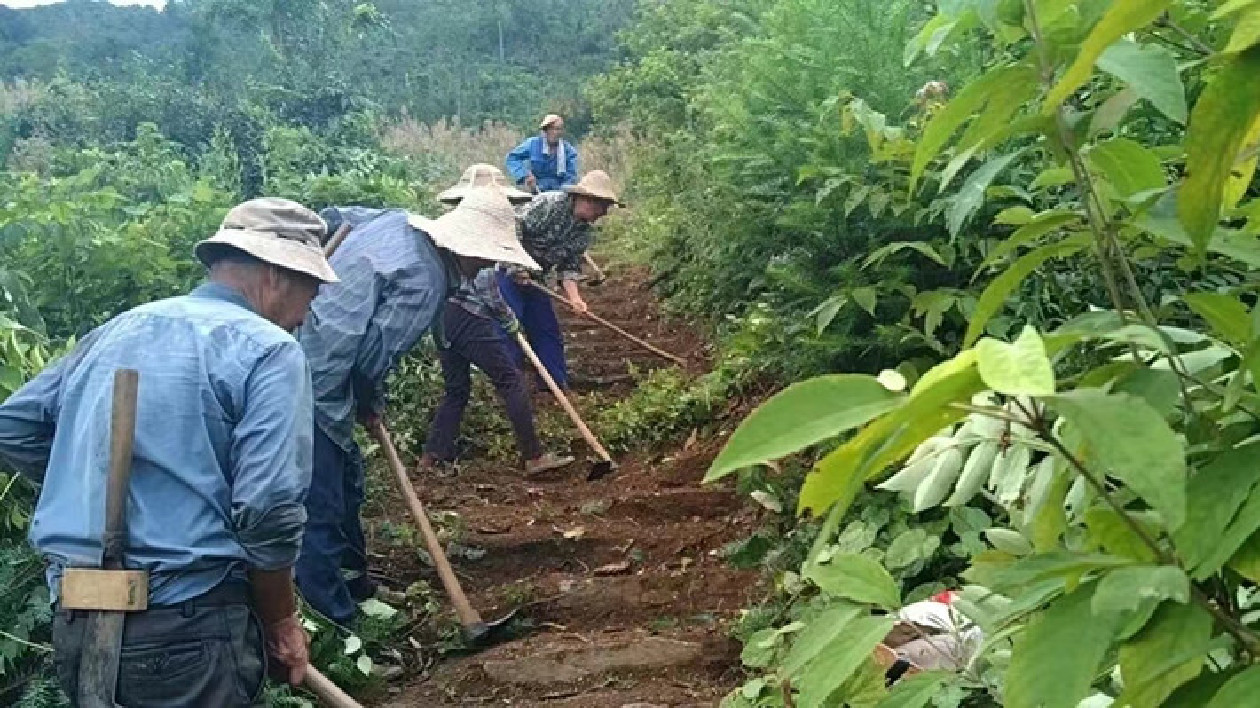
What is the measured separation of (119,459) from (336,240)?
9.15 ft

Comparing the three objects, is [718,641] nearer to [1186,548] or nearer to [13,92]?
[1186,548]

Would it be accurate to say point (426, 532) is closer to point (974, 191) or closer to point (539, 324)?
point (539, 324)

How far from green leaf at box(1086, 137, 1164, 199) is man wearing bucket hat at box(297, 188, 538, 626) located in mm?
4151

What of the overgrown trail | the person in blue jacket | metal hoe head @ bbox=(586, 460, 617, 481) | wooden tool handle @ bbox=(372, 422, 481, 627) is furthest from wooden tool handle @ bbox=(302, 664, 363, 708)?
the person in blue jacket

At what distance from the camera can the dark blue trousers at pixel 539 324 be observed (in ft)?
28.7

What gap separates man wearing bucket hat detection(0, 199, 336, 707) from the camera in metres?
2.90

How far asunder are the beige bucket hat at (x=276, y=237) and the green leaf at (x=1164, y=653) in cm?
281

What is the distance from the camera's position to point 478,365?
7.01 m

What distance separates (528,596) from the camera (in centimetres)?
541

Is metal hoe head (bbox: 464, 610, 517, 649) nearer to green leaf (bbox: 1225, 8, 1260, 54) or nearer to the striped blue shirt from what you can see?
the striped blue shirt

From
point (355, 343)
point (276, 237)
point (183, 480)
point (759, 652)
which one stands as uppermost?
point (276, 237)

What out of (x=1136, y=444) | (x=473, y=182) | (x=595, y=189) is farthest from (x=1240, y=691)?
(x=595, y=189)

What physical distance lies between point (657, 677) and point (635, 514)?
70.0 inches

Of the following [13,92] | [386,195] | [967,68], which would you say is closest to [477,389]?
[386,195]
